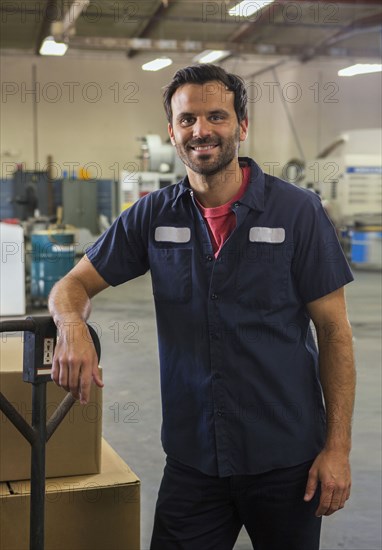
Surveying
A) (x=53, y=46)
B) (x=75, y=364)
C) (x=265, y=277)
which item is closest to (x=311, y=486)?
(x=265, y=277)

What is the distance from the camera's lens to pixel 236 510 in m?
1.54

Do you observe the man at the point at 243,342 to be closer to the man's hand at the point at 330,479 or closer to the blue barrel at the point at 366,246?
the man's hand at the point at 330,479

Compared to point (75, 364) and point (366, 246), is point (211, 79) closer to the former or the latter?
point (75, 364)

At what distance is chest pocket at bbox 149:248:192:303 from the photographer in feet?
4.96

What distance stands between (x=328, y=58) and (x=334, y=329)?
1224 cm

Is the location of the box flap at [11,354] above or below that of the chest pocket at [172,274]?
below

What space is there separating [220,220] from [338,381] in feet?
1.36

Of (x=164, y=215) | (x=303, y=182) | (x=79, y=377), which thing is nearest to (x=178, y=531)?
(x=79, y=377)

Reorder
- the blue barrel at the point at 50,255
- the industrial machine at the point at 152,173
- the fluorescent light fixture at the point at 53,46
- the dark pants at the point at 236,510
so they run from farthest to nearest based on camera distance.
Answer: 1. the industrial machine at the point at 152,173
2. the fluorescent light fixture at the point at 53,46
3. the blue barrel at the point at 50,255
4. the dark pants at the point at 236,510

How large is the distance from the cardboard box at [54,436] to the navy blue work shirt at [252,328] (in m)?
0.35

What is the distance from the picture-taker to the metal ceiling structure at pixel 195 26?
10.2m

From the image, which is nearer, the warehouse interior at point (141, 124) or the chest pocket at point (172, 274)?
the chest pocket at point (172, 274)

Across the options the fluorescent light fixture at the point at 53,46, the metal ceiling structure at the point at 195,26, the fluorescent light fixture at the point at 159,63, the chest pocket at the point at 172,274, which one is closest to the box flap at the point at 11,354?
the chest pocket at the point at 172,274

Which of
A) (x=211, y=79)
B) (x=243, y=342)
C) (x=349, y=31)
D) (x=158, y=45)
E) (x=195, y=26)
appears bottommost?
(x=243, y=342)
